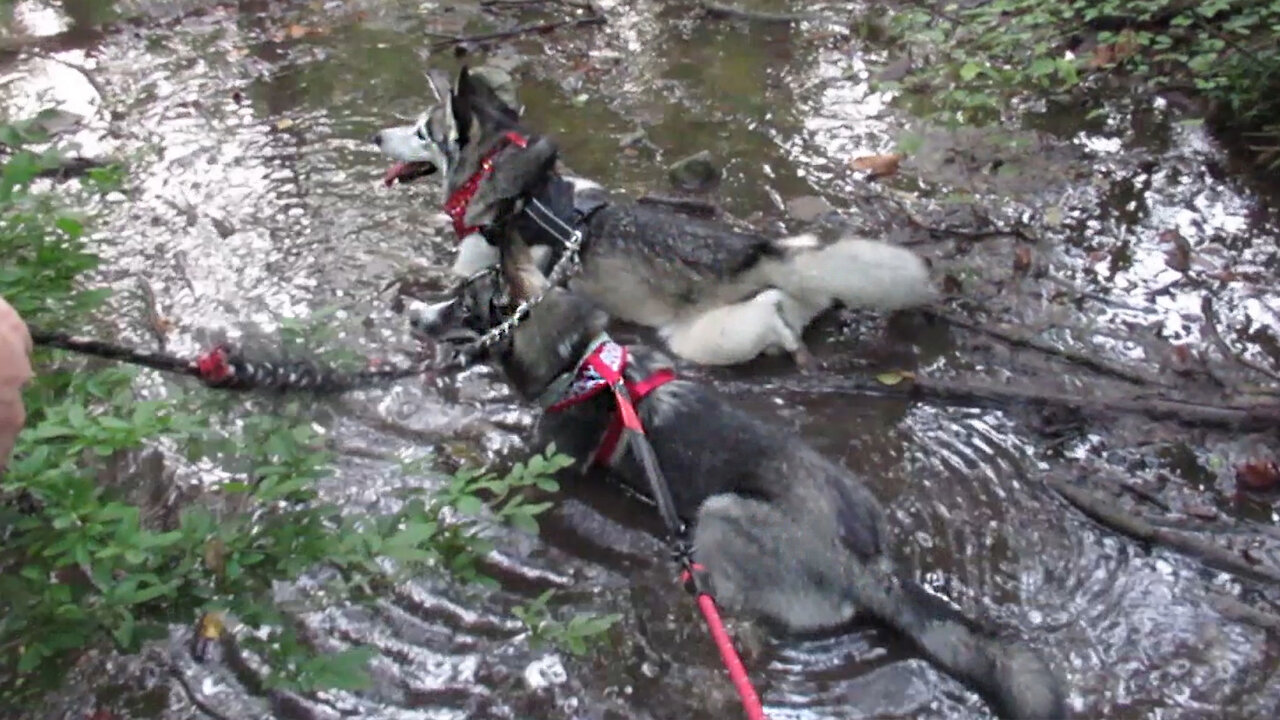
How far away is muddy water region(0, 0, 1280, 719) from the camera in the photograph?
122 inches

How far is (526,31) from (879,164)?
12.0ft

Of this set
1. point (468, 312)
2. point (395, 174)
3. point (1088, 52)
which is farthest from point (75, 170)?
point (1088, 52)

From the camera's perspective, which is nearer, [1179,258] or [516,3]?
[1179,258]

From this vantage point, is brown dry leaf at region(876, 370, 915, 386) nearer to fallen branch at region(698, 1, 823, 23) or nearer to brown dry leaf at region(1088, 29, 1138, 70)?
brown dry leaf at region(1088, 29, 1138, 70)

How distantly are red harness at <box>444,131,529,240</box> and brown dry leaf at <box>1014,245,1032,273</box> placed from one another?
8.30 feet

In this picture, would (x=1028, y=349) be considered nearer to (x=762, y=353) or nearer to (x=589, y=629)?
(x=762, y=353)

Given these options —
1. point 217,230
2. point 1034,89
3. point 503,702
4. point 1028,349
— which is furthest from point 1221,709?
point 217,230

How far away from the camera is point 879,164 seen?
591 centimetres

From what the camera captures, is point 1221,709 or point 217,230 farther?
point 217,230

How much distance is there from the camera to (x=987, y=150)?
601 centimetres

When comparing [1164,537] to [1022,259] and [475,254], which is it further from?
[475,254]

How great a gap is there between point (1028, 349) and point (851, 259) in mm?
883

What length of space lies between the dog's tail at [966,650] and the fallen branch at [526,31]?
20.6 ft

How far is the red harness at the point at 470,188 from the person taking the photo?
4559 millimetres
